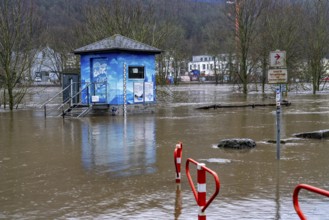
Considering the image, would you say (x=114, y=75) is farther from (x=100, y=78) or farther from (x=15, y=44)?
(x=15, y=44)

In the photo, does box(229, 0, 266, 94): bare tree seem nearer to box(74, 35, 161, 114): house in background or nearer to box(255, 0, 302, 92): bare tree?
box(255, 0, 302, 92): bare tree

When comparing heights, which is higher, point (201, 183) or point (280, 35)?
point (280, 35)

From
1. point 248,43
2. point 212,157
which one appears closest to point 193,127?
point 212,157

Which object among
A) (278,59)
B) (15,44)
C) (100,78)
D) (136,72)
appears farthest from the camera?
(15,44)

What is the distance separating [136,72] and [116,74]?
145 cm

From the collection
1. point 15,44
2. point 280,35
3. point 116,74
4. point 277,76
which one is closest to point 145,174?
point 277,76

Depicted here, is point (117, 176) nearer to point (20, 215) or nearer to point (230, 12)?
point (20, 215)

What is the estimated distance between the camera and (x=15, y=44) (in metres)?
31.6

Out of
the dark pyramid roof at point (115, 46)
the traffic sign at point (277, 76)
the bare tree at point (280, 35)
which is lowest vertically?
the traffic sign at point (277, 76)

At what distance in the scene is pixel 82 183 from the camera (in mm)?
8922

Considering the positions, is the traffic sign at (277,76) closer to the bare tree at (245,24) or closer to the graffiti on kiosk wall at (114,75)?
the graffiti on kiosk wall at (114,75)

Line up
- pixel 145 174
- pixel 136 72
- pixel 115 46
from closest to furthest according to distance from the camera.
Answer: pixel 145 174 < pixel 115 46 < pixel 136 72

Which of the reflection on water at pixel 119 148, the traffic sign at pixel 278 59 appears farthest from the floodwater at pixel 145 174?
the traffic sign at pixel 278 59

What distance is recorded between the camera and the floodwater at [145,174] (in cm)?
702
